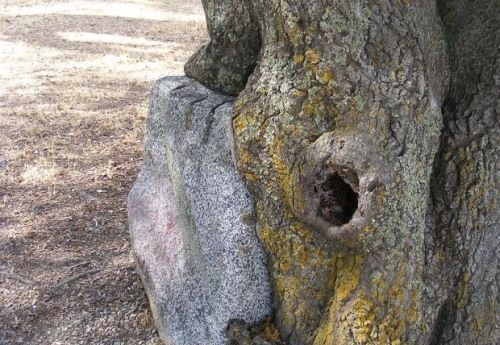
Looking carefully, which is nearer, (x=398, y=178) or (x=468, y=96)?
(x=398, y=178)

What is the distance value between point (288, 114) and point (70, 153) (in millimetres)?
3330

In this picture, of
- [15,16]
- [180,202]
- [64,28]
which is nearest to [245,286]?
[180,202]

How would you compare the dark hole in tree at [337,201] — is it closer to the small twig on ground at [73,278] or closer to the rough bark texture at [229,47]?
the rough bark texture at [229,47]

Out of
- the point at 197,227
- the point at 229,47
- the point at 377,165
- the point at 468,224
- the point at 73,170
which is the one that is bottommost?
the point at 73,170

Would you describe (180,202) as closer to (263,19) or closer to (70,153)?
(263,19)

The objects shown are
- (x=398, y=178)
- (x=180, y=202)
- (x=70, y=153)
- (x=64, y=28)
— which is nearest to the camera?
(x=398, y=178)

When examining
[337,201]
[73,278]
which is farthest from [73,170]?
[337,201]

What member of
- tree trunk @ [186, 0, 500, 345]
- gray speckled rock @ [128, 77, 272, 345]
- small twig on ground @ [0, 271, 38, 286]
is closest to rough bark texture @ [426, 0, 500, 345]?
tree trunk @ [186, 0, 500, 345]

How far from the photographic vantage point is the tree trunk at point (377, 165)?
214 centimetres

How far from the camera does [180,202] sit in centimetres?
289

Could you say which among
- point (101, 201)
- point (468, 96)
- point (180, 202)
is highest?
point (468, 96)

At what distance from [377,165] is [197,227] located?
3.08 feet

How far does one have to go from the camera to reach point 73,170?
4.91 meters

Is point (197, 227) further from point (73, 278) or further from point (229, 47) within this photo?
point (73, 278)
